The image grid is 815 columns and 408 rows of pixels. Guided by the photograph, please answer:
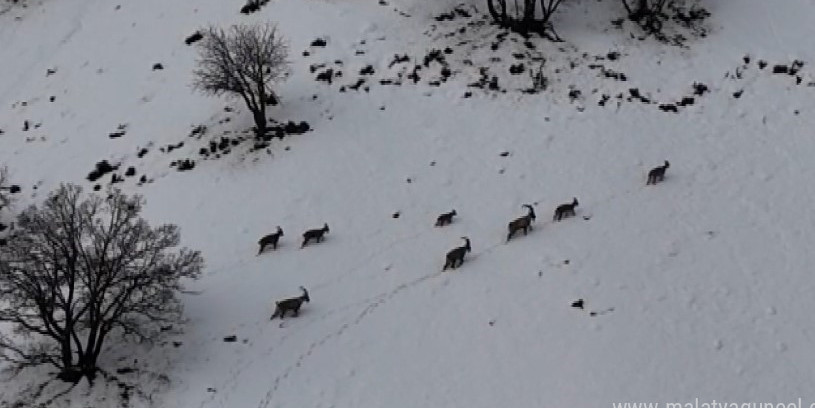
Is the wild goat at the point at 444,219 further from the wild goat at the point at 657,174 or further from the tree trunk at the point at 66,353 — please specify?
the tree trunk at the point at 66,353

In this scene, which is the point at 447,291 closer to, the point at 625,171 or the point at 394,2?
the point at 625,171

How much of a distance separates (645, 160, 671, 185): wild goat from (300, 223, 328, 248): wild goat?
10145 mm

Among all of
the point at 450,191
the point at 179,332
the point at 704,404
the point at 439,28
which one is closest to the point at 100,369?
the point at 179,332

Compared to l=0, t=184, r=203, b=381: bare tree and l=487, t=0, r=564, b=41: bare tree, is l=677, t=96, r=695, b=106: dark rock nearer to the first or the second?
l=487, t=0, r=564, b=41: bare tree

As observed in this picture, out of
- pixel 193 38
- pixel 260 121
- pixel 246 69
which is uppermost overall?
pixel 193 38

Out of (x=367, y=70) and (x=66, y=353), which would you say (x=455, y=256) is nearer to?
(x=66, y=353)

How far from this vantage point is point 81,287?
20.6 meters

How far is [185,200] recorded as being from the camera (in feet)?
88.4

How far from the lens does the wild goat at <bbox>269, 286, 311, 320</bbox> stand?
21.3 meters

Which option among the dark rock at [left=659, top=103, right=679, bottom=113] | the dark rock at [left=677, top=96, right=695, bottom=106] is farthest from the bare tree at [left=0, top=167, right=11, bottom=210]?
the dark rock at [left=677, top=96, right=695, bottom=106]

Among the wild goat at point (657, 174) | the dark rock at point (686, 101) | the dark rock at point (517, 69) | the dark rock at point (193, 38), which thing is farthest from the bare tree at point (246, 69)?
the dark rock at point (686, 101)

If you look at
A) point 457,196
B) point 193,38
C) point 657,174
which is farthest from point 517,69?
point 193,38

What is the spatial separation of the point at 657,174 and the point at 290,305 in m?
12.1

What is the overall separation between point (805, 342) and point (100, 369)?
685 inches
